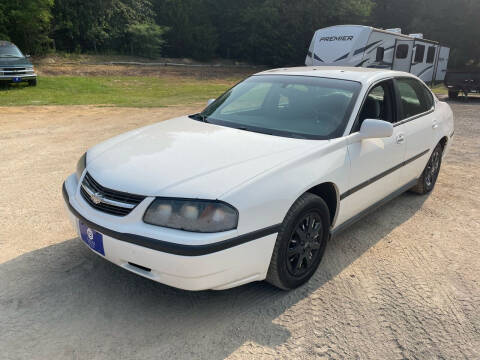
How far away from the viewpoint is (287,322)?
2.72m

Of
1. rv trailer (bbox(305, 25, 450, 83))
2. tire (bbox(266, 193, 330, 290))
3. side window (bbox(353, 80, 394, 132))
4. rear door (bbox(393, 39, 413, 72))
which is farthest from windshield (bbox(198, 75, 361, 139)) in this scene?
rear door (bbox(393, 39, 413, 72))

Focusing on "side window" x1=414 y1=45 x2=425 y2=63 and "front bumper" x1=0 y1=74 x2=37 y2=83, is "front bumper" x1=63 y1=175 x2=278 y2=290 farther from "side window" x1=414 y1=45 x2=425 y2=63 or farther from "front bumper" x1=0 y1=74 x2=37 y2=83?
"side window" x1=414 y1=45 x2=425 y2=63

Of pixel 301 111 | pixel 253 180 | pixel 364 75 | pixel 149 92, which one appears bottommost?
pixel 149 92

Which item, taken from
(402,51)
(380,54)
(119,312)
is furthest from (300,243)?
(402,51)

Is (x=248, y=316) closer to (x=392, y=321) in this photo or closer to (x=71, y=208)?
(x=392, y=321)

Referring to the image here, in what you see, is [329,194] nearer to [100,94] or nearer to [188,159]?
[188,159]

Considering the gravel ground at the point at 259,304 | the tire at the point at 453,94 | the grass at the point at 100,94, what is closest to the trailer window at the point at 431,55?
the tire at the point at 453,94

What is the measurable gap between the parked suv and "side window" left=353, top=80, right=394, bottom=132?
15.1 m

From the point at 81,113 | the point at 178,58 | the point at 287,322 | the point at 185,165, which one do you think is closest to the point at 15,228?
the point at 185,165

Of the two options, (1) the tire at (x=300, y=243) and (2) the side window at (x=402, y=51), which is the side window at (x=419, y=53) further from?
(1) the tire at (x=300, y=243)

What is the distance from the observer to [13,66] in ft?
49.9

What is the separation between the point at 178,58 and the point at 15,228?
35.8 metres

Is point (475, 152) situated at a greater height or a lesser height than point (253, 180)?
lesser

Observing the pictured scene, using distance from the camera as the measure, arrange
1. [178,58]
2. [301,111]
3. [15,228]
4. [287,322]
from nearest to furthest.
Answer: [287,322] → [301,111] → [15,228] → [178,58]
